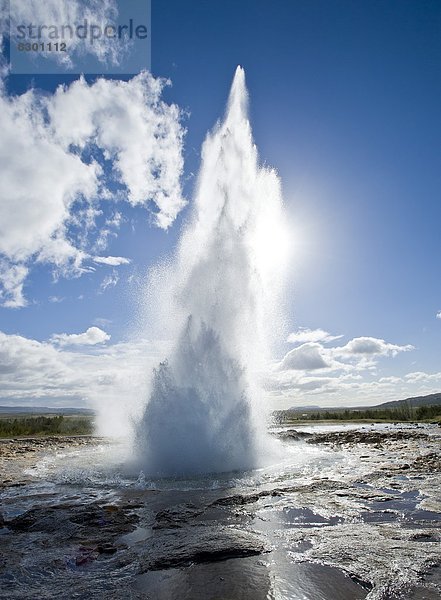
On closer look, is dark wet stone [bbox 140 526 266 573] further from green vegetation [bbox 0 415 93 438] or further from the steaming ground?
green vegetation [bbox 0 415 93 438]

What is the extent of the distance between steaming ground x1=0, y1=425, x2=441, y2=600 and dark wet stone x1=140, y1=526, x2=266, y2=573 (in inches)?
0.9

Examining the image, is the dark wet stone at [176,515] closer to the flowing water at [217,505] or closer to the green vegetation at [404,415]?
the flowing water at [217,505]

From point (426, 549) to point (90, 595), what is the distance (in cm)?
608

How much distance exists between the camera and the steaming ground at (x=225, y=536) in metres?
6.43

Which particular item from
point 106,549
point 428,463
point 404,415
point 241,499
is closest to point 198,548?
point 106,549

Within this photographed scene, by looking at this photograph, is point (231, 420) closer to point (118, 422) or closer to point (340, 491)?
point (340, 491)

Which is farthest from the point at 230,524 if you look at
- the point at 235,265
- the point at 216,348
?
A: the point at 235,265

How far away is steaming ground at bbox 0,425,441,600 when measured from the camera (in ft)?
21.1

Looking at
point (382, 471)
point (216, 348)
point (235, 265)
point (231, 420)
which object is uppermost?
point (235, 265)

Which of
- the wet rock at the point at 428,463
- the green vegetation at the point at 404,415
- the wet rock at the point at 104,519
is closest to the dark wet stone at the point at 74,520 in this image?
the wet rock at the point at 104,519

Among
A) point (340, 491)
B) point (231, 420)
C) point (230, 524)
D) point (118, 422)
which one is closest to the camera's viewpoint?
point (230, 524)

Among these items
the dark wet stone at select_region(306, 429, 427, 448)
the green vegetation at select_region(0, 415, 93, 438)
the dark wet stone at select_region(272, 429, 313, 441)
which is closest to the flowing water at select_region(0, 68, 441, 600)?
the dark wet stone at select_region(306, 429, 427, 448)

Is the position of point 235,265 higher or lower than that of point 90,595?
higher

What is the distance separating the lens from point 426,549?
25.3 feet
